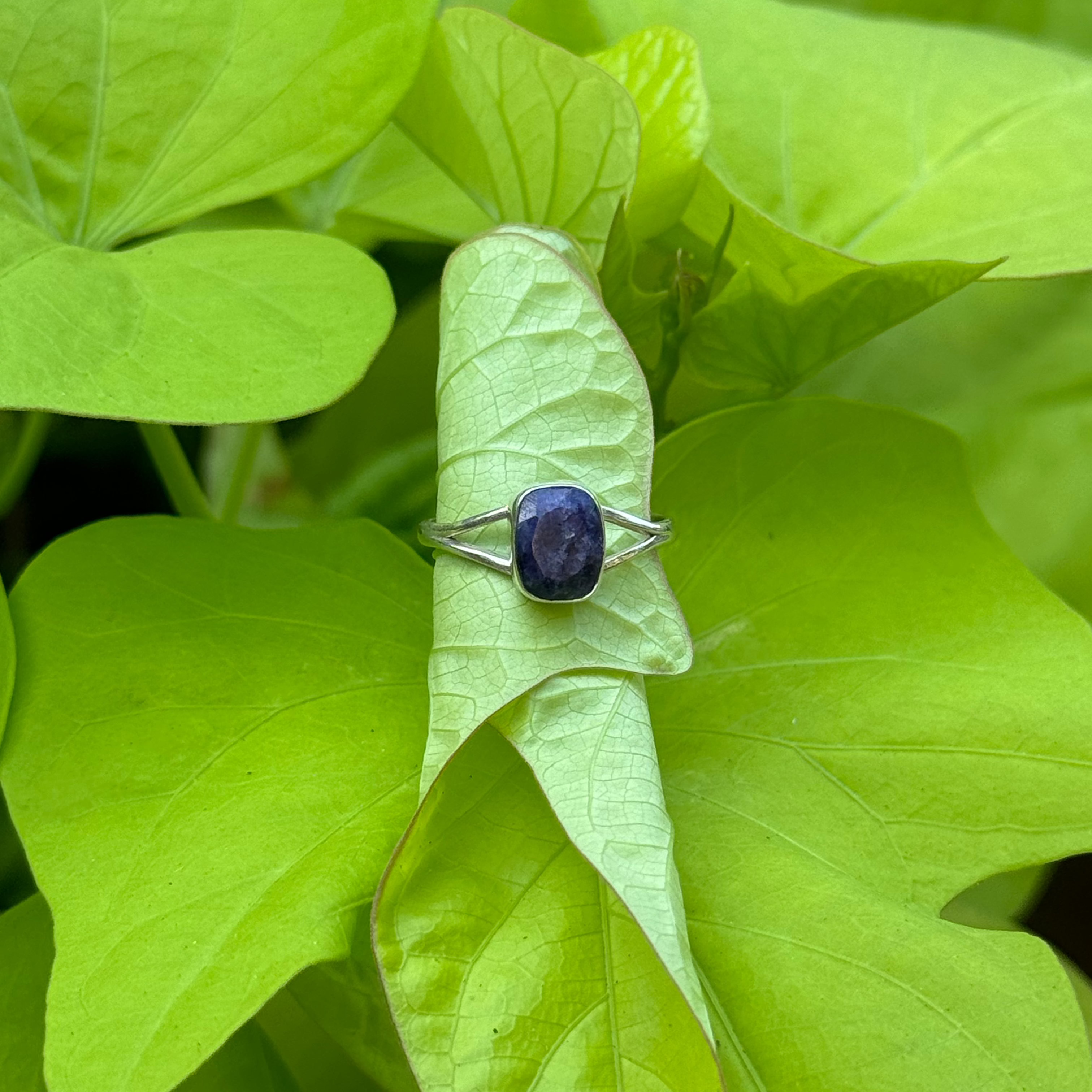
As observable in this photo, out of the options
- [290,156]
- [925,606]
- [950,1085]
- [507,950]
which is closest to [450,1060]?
[507,950]

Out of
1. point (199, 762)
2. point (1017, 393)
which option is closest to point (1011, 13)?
point (1017, 393)

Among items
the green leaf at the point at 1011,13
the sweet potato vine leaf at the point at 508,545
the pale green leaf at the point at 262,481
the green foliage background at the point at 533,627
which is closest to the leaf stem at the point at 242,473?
the green foliage background at the point at 533,627

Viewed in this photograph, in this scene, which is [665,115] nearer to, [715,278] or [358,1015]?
[715,278]

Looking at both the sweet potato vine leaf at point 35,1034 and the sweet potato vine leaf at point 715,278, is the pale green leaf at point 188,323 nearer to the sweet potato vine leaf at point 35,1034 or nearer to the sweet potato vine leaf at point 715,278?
the sweet potato vine leaf at point 715,278

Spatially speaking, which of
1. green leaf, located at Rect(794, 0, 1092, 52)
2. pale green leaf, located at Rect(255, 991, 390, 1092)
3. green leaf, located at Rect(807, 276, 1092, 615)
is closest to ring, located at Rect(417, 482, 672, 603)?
pale green leaf, located at Rect(255, 991, 390, 1092)

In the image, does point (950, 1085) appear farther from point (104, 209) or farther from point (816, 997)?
point (104, 209)

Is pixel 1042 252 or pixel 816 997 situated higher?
pixel 1042 252
